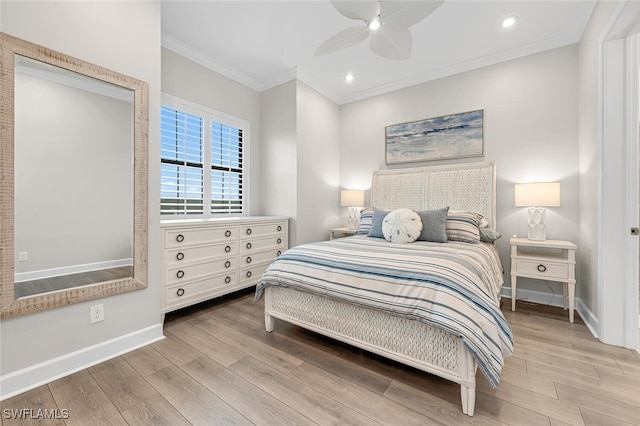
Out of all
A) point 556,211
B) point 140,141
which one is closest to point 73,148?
point 140,141

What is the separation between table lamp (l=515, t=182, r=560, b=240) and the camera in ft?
8.68

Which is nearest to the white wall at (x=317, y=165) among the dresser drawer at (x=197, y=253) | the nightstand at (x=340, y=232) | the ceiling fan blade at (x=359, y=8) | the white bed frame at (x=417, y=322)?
the nightstand at (x=340, y=232)

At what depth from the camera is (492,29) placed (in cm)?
272

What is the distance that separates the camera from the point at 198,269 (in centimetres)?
266

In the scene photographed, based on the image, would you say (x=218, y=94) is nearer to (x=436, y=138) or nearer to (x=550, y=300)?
(x=436, y=138)

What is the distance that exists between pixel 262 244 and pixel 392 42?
2.51 m

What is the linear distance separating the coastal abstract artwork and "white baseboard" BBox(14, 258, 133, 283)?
11.2ft

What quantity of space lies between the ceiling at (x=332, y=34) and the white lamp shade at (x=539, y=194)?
1.57 meters

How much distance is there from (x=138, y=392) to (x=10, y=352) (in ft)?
2.51

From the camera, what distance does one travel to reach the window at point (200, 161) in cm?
302

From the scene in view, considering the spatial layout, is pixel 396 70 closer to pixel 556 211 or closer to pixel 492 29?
pixel 492 29

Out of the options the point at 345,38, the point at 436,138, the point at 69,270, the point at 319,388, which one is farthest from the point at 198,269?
the point at 436,138

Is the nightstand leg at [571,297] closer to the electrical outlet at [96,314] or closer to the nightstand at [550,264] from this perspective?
the nightstand at [550,264]

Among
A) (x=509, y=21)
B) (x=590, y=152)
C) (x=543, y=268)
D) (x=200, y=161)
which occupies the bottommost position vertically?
(x=543, y=268)
